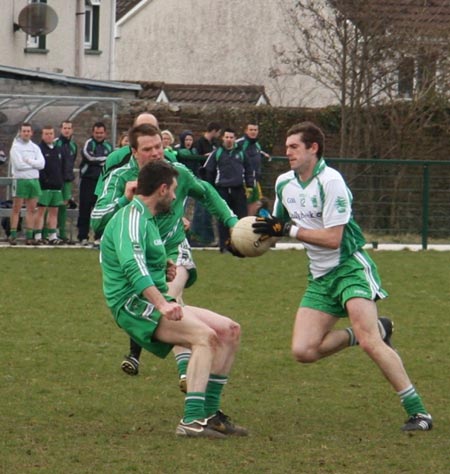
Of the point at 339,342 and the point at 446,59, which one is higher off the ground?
the point at 446,59

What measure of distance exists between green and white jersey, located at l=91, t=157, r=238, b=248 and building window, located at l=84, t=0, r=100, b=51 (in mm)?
30162

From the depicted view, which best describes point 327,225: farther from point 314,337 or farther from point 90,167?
point 90,167

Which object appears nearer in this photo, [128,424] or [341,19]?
[128,424]

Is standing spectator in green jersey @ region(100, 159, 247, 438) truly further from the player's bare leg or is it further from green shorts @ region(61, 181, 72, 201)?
green shorts @ region(61, 181, 72, 201)

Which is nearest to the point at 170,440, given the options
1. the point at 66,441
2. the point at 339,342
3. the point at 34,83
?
the point at 66,441

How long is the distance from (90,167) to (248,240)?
1388cm

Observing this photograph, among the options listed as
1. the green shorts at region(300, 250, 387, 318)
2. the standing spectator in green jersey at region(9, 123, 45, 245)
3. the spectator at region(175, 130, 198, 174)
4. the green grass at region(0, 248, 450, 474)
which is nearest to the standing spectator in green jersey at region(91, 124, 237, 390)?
the green grass at region(0, 248, 450, 474)

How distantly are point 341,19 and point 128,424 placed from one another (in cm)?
2108

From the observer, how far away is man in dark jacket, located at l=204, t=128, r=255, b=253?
21453mm

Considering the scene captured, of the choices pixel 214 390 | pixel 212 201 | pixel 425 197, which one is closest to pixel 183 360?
pixel 214 390

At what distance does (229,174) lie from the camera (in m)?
21.5

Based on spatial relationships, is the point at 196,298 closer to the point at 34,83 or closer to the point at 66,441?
the point at 66,441

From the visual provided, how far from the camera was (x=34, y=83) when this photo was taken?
2836 cm

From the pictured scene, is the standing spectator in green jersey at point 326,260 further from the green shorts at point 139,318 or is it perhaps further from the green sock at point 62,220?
the green sock at point 62,220
